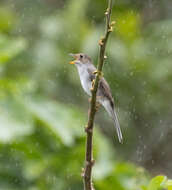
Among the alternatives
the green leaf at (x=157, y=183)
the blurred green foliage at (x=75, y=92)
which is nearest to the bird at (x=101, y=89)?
the blurred green foliage at (x=75, y=92)

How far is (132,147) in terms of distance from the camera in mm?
7777

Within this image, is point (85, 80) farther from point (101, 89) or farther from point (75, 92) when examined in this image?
point (75, 92)

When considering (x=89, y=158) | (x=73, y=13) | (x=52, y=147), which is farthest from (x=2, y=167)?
(x=73, y=13)

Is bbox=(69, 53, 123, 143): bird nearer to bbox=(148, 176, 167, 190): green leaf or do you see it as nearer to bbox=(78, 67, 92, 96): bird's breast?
bbox=(78, 67, 92, 96): bird's breast

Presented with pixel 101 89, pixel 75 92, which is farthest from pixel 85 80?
pixel 75 92

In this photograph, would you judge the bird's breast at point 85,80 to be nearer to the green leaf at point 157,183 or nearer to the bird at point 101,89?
the bird at point 101,89

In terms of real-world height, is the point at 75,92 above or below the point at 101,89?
above

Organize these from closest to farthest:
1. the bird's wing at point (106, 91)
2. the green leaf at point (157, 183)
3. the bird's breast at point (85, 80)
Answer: the green leaf at point (157, 183)
the bird's breast at point (85, 80)
the bird's wing at point (106, 91)

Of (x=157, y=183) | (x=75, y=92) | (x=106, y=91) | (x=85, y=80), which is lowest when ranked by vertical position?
(x=157, y=183)

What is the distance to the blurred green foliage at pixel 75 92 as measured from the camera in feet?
16.5

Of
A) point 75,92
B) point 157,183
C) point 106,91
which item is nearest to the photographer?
point 157,183

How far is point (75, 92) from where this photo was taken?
296 inches

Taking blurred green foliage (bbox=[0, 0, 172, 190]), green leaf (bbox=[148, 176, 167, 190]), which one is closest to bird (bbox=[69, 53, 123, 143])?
blurred green foliage (bbox=[0, 0, 172, 190])

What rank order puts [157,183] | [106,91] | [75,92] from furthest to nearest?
[75,92], [106,91], [157,183]
